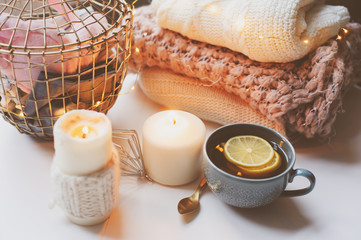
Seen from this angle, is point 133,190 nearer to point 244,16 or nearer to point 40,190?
point 40,190

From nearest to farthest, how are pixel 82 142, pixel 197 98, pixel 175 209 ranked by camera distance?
pixel 82 142 < pixel 175 209 < pixel 197 98

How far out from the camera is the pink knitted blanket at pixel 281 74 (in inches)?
21.3

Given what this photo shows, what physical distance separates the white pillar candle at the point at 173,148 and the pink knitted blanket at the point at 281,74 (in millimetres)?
101

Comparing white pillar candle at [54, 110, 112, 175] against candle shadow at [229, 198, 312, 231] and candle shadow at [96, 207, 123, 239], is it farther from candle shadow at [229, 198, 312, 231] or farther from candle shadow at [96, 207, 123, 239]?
candle shadow at [229, 198, 312, 231]

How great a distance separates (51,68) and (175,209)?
0.26 metres

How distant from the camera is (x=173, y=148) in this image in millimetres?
509

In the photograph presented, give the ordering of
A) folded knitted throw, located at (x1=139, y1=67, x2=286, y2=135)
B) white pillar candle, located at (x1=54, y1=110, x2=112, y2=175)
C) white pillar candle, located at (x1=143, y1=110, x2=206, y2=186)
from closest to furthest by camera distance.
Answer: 1. white pillar candle, located at (x1=54, y1=110, x2=112, y2=175)
2. white pillar candle, located at (x1=143, y1=110, x2=206, y2=186)
3. folded knitted throw, located at (x1=139, y1=67, x2=286, y2=135)

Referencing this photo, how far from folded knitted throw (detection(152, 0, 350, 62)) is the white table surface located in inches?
6.8

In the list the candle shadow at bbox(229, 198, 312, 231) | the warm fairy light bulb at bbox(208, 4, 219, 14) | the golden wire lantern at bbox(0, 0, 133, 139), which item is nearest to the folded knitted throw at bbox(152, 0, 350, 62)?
the warm fairy light bulb at bbox(208, 4, 219, 14)

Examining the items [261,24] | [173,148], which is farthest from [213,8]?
[173,148]

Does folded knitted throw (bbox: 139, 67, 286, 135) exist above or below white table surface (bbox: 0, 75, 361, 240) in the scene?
above

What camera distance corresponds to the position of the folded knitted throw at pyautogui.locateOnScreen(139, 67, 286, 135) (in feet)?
2.04

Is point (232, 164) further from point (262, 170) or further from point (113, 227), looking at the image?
point (113, 227)

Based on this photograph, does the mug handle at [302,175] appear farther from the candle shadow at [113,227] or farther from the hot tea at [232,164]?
the candle shadow at [113,227]
